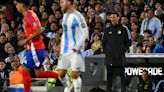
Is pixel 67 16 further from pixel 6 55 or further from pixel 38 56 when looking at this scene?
pixel 6 55

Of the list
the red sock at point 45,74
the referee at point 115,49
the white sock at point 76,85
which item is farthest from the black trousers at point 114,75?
the white sock at point 76,85

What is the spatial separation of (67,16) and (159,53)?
4036 millimetres

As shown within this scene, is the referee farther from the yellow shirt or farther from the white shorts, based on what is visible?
the white shorts

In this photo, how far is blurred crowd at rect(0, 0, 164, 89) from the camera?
16766mm

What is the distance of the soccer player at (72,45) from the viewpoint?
470 inches

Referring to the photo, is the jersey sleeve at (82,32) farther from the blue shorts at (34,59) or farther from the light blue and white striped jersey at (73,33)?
the blue shorts at (34,59)

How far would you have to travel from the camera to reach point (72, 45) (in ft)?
39.2

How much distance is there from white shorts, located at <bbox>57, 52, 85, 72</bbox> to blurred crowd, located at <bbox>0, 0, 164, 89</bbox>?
4.20 metres

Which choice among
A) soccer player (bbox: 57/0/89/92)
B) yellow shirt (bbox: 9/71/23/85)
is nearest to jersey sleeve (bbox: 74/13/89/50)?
soccer player (bbox: 57/0/89/92)

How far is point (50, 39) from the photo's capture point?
18125 millimetres

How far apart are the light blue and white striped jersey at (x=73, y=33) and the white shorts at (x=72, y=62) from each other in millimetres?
99

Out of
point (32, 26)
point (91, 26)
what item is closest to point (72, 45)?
point (32, 26)

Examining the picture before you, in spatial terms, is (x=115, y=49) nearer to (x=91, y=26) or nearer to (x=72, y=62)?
(x=72, y=62)

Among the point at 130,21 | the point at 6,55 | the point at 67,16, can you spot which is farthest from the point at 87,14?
the point at 67,16
